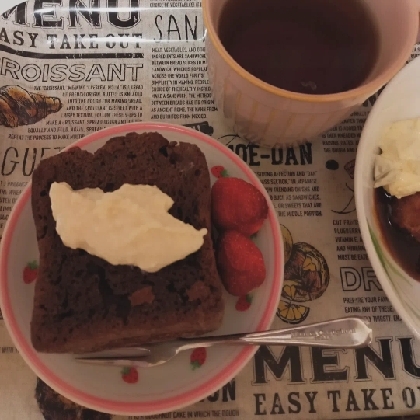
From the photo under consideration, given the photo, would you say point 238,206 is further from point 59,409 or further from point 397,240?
point 59,409

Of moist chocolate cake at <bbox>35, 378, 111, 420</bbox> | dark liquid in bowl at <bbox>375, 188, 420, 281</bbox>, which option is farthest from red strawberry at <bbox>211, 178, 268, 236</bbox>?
moist chocolate cake at <bbox>35, 378, 111, 420</bbox>

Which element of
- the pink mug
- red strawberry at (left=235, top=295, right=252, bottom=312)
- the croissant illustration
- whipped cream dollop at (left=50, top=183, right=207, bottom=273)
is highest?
the pink mug

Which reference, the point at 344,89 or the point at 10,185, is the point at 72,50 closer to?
the point at 10,185

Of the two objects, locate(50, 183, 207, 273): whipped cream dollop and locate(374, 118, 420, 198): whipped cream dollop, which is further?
locate(374, 118, 420, 198): whipped cream dollop

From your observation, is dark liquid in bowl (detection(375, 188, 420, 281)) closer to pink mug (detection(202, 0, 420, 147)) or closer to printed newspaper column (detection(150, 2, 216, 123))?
pink mug (detection(202, 0, 420, 147))

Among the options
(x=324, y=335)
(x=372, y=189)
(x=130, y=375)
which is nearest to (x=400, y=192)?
(x=372, y=189)

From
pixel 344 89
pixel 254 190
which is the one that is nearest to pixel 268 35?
pixel 344 89
